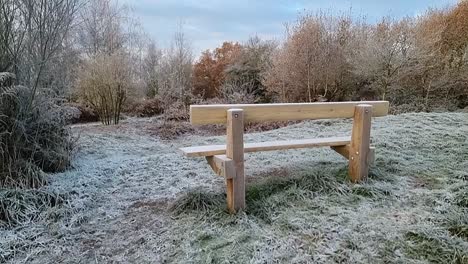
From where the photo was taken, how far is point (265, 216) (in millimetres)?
2189

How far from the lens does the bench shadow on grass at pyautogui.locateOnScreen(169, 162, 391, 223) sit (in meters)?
2.30

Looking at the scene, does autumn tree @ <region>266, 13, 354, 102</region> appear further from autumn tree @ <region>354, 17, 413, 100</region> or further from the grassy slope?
the grassy slope

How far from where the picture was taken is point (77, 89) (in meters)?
7.94

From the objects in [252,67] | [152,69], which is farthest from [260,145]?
[152,69]

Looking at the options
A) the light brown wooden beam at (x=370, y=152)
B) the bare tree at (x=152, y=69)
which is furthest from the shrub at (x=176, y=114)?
the light brown wooden beam at (x=370, y=152)

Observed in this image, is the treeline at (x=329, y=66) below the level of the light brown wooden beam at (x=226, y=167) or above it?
above

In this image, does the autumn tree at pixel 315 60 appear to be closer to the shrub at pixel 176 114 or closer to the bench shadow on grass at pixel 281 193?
the shrub at pixel 176 114

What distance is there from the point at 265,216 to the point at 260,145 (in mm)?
655

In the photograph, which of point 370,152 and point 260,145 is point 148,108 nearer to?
point 260,145

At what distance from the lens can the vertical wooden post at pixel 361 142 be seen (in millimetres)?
2643

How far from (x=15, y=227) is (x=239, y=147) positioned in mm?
1693

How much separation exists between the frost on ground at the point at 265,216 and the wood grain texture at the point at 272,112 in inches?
23.5

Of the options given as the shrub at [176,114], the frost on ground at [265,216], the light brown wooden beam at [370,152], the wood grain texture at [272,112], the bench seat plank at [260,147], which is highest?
the wood grain texture at [272,112]

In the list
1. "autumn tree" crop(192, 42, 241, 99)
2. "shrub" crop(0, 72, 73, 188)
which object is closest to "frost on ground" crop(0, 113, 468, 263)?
"shrub" crop(0, 72, 73, 188)
